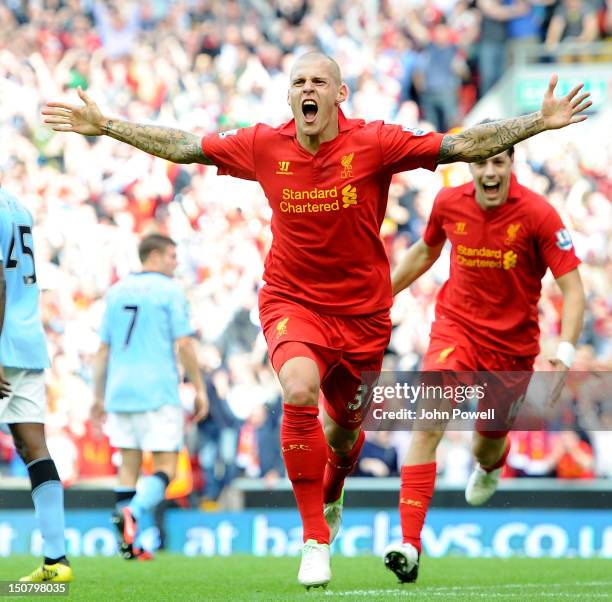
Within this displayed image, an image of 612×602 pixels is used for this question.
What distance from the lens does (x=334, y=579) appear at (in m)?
8.85

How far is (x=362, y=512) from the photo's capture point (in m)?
13.6

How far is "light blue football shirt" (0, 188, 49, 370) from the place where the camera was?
7.89 metres

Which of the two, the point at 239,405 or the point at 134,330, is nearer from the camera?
the point at 134,330

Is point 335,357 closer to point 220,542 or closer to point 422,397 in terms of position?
point 422,397

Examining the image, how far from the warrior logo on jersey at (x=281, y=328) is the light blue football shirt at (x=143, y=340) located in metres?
3.99

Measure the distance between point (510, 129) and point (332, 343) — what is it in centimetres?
152

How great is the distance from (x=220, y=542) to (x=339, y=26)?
35.2 ft

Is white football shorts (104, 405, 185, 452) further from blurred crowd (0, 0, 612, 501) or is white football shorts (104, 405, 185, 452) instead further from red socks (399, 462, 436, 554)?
blurred crowd (0, 0, 612, 501)

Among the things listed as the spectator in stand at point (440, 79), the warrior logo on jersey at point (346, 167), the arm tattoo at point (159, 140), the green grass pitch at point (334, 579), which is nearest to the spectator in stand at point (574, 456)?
the green grass pitch at point (334, 579)

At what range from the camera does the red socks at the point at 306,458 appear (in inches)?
281

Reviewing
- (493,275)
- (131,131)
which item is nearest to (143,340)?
(493,275)

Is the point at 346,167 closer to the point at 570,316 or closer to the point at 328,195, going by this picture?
the point at 328,195

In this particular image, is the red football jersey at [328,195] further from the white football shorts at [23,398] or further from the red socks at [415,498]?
the white football shorts at [23,398]

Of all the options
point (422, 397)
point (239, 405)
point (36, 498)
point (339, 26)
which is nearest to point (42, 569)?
point (36, 498)
